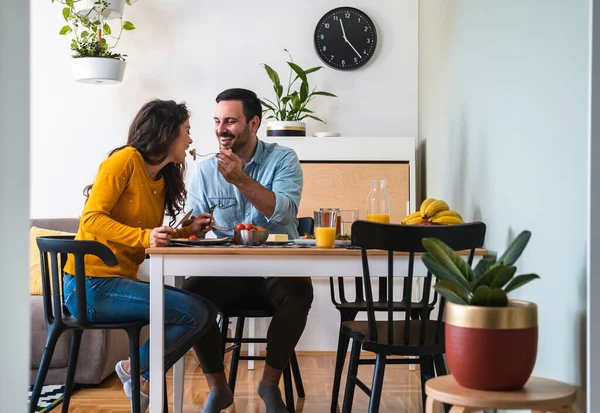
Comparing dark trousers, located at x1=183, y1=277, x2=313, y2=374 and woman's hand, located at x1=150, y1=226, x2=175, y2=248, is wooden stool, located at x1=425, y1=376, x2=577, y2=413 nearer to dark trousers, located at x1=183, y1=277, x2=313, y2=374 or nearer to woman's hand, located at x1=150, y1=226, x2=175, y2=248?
woman's hand, located at x1=150, y1=226, x2=175, y2=248

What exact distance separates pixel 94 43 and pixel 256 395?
7.87 ft

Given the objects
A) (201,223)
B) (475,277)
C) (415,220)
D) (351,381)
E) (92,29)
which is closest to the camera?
(475,277)

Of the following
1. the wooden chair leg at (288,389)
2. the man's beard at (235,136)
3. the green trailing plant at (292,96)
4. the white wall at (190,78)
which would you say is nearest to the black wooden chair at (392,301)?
the wooden chair leg at (288,389)

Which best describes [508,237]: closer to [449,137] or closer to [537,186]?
[537,186]

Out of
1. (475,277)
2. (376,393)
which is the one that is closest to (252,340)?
(376,393)

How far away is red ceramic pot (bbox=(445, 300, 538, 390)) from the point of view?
169 centimetres

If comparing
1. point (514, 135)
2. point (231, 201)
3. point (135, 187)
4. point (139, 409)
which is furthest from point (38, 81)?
point (514, 135)

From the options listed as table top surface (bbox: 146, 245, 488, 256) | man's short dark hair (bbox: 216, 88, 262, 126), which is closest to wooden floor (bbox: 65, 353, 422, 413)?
table top surface (bbox: 146, 245, 488, 256)

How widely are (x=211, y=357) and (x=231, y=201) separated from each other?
2.59 ft

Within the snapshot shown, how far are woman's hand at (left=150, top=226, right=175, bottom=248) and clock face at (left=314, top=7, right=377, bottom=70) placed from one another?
2.69 meters

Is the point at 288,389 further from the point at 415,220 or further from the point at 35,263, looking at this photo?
the point at 35,263

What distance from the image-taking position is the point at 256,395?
377cm

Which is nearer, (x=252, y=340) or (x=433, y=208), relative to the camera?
(x=433, y=208)

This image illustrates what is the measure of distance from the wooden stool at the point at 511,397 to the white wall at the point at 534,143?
7.6 inches
